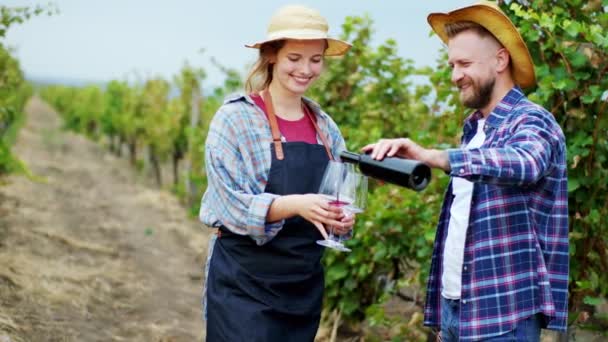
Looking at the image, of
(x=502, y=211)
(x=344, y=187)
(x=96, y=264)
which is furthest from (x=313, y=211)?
(x=96, y=264)

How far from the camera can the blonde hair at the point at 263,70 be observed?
8.57 ft

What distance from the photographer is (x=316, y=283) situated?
8.78ft

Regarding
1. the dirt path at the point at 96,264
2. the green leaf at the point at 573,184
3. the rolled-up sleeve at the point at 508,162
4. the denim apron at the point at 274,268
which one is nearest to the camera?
the rolled-up sleeve at the point at 508,162

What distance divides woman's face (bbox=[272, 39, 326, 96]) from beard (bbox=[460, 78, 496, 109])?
0.61 m

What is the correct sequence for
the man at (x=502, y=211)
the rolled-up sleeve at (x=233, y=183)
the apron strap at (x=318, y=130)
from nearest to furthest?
the man at (x=502, y=211) < the rolled-up sleeve at (x=233, y=183) < the apron strap at (x=318, y=130)

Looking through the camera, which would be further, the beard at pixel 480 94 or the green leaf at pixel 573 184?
the green leaf at pixel 573 184

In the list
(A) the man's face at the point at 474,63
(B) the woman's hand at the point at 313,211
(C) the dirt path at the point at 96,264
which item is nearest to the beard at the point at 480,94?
(A) the man's face at the point at 474,63

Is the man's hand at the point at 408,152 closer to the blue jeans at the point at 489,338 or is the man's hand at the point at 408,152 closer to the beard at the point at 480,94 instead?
the beard at the point at 480,94

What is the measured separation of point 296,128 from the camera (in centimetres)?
260

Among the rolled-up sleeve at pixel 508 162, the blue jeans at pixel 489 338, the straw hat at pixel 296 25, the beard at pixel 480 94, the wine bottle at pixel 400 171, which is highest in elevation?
the straw hat at pixel 296 25

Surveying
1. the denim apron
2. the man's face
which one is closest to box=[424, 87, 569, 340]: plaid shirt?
the man's face

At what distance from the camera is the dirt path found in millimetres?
5297

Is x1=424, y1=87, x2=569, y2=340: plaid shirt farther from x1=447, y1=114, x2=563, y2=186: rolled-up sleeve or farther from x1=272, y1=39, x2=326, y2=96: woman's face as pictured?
x1=272, y1=39, x2=326, y2=96: woman's face

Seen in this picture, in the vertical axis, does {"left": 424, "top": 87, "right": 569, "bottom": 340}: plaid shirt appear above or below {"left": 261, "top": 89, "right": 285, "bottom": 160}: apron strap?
below
